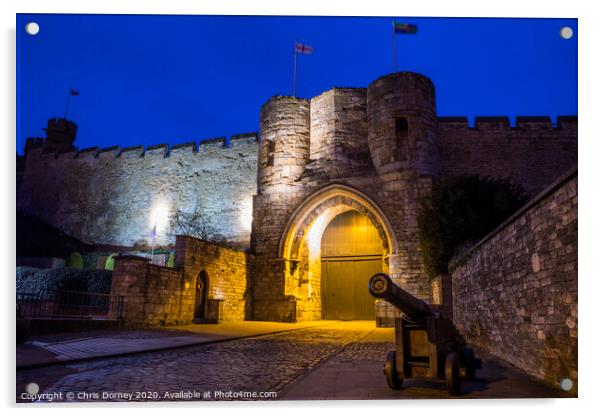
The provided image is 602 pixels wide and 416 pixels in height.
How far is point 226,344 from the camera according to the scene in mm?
6426

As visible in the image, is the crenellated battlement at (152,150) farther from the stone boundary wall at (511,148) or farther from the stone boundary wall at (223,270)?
Result: the stone boundary wall at (511,148)

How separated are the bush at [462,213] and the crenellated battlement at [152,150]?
28.3 ft

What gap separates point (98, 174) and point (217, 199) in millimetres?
6307

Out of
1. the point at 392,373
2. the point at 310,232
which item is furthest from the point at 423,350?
the point at 310,232

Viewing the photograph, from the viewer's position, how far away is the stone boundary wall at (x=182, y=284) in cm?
844

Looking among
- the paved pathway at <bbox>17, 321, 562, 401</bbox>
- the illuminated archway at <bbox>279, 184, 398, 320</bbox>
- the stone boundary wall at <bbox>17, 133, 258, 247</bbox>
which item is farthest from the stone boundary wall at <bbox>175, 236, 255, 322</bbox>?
the paved pathway at <bbox>17, 321, 562, 401</bbox>

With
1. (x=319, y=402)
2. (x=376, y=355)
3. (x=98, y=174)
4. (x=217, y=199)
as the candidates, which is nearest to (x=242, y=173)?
(x=217, y=199)

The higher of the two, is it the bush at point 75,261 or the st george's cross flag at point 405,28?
the st george's cross flag at point 405,28

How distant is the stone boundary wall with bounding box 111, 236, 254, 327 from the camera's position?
27.7 ft

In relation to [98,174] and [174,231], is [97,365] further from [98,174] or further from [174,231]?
[98,174]

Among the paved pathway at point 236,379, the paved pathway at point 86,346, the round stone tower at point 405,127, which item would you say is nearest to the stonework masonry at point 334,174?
the round stone tower at point 405,127

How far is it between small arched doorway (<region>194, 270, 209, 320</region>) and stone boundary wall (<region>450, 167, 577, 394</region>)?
6.94 metres

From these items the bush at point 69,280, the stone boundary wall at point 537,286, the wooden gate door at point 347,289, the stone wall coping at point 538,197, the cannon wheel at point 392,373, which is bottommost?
the wooden gate door at point 347,289

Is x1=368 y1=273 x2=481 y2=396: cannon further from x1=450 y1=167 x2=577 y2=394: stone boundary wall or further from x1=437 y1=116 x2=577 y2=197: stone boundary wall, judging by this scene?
x1=437 y1=116 x2=577 y2=197: stone boundary wall
